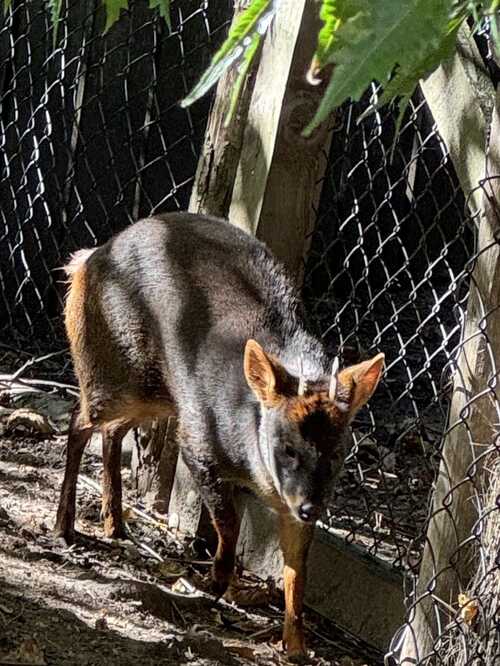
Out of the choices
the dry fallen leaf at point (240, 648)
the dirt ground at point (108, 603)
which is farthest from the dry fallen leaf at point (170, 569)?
the dry fallen leaf at point (240, 648)

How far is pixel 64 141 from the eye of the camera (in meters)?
6.64

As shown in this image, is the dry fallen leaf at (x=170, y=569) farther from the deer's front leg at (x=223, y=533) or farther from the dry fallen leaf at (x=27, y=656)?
the dry fallen leaf at (x=27, y=656)

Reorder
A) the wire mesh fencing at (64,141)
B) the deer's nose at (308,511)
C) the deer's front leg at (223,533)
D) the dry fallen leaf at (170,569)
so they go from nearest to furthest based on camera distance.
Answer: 1. the deer's nose at (308,511)
2. the deer's front leg at (223,533)
3. the dry fallen leaf at (170,569)
4. the wire mesh fencing at (64,141)

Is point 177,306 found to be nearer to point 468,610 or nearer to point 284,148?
point 284,148

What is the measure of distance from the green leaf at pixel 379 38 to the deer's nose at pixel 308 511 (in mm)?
3339

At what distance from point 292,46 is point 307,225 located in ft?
2.31

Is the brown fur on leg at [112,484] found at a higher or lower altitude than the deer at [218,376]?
lower

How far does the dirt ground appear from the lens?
3.68 meters

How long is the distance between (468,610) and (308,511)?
0.79m

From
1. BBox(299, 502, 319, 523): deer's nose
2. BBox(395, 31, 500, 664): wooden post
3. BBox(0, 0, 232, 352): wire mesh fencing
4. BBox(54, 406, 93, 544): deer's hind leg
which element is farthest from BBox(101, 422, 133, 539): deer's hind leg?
Result: BBox(0, 0, 232, 352): wire mesh fencing

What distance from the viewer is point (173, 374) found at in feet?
14.6

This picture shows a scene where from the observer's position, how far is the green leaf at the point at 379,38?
592mm

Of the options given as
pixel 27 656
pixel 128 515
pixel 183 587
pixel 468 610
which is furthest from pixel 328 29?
pixel 128 515

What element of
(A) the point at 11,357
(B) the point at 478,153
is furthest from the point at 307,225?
(A) the point at 11,357
